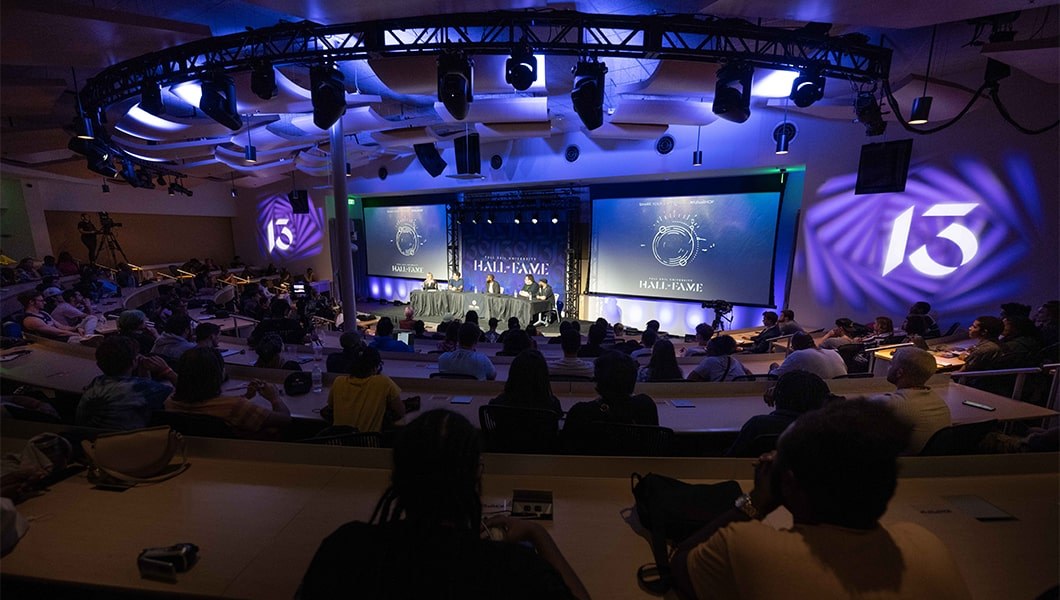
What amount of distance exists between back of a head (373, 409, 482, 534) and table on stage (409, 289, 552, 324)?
31.2ft

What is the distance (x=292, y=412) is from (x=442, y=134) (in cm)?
726

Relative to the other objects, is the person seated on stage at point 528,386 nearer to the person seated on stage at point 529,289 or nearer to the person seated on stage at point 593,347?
the person seated on stage at point 593,347

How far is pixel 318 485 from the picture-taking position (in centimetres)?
167

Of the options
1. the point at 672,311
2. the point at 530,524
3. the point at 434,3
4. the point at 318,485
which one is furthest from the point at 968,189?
the point at 318,485

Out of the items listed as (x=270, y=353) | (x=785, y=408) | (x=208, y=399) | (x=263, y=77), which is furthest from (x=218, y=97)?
(x=785, y=408)

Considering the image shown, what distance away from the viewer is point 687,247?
961 cm

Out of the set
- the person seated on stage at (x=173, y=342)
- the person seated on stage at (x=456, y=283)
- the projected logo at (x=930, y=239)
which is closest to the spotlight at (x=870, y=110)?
the projected logo at (x=930, y=239)

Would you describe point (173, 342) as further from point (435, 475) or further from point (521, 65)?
point (435, 475)

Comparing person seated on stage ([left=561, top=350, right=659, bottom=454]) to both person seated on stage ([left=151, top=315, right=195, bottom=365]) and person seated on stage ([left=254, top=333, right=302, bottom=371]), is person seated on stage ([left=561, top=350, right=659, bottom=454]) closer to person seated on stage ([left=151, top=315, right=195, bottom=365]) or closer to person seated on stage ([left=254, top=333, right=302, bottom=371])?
person seated on stage ([left=254, top=333, right=302, bottom=371])

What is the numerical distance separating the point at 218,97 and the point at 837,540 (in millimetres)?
6341

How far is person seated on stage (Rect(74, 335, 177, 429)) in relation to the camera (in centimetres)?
232

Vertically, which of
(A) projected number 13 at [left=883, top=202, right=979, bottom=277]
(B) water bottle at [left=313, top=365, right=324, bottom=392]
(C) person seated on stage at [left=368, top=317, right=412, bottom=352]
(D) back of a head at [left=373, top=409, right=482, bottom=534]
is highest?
(A) projected number 13 at [left=883, top=202, right=979, bottom=277]

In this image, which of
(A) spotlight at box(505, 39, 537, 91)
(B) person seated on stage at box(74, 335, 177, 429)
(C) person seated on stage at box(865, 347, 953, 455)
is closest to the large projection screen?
(A) spotlight at box(505, 39, 537, 91)

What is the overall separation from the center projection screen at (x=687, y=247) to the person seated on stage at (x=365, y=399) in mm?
8474
